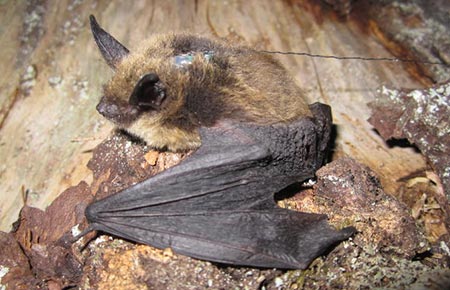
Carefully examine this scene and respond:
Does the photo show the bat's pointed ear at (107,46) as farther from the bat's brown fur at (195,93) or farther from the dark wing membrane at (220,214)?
the dark wing membrane at (220,214)

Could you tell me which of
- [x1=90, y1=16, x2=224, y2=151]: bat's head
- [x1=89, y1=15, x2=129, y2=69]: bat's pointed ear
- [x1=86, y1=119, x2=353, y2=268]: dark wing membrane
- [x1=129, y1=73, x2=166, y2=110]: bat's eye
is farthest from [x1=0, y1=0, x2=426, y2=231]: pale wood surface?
[x1=86, y1=119, x2=353, y2=268]: dark wing membrane

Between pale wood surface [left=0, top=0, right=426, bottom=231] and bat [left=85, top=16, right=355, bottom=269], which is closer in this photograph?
bat [left=85, top=16, right=355, bottom=269]

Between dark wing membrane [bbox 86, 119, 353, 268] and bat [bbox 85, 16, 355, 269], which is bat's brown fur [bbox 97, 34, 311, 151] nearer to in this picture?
bat [bbox 85, 16, 355, 269]

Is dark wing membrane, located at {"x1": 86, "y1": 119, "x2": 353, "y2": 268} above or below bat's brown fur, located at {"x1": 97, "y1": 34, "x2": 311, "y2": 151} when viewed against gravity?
below

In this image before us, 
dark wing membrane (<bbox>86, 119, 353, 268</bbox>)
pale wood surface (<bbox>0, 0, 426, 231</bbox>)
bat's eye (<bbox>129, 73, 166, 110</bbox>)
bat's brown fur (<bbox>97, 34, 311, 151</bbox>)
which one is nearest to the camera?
dark wing membrane (<bbox>86, 119, 353, 268</bbox>)

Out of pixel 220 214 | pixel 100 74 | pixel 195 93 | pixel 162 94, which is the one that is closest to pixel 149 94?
pixel 162 94

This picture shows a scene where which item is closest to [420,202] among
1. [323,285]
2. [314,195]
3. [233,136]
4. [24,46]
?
[314,195]

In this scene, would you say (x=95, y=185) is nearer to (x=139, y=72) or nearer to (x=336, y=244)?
(x=139, y=72)
